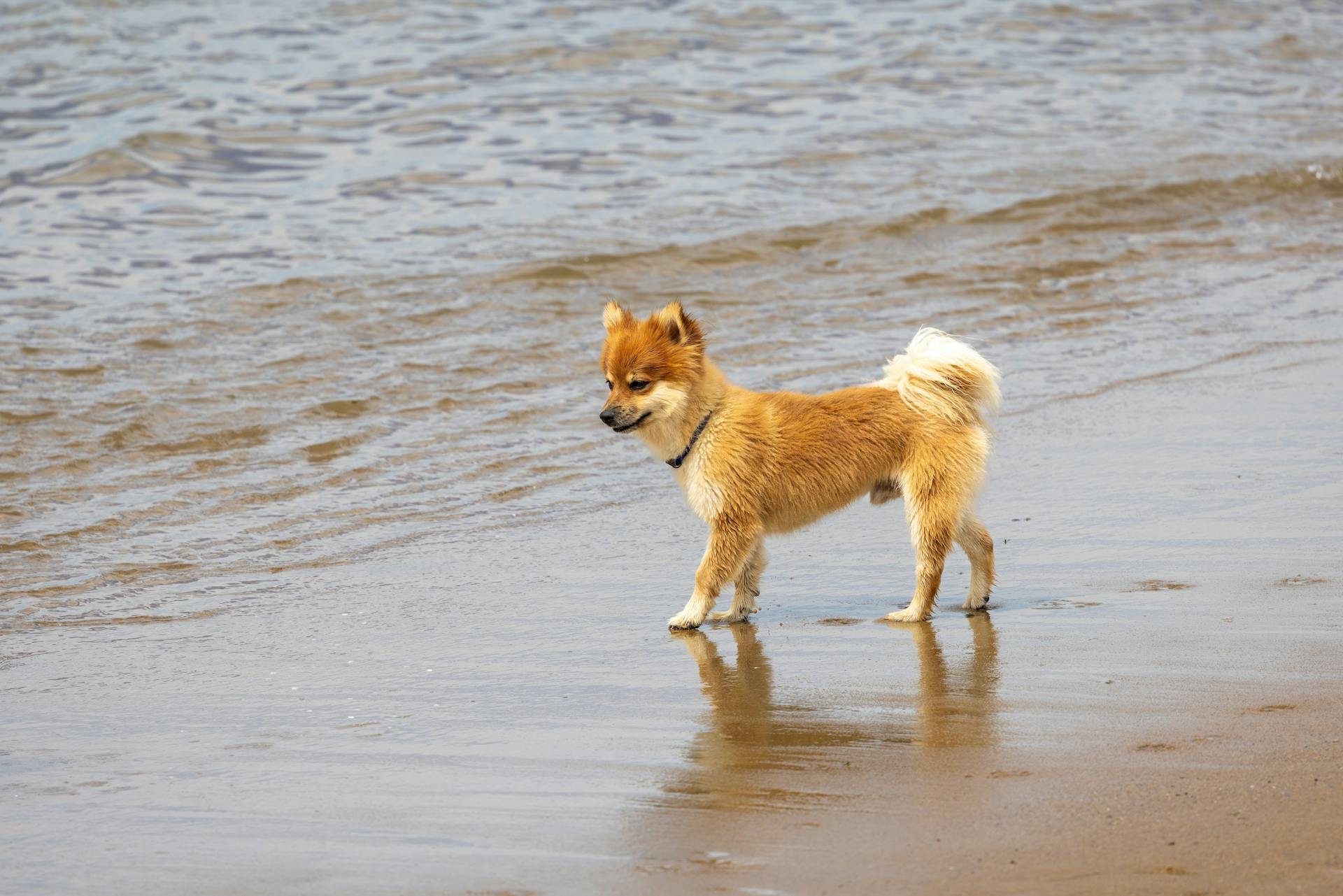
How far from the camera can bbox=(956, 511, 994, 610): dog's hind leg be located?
567 centimetres

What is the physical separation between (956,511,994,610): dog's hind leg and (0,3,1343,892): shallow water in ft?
0.31

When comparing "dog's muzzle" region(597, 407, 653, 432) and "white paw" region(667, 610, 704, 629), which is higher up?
"dog's muzzle" region(597, 407, 653, 432)

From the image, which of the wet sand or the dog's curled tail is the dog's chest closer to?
the wet sand

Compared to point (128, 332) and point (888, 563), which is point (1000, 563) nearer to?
point (888, 563)

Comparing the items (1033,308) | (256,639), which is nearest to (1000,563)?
(256,639)

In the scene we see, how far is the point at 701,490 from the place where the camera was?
5.90m

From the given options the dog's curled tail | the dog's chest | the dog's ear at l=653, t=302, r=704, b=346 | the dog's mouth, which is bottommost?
the dog's chest

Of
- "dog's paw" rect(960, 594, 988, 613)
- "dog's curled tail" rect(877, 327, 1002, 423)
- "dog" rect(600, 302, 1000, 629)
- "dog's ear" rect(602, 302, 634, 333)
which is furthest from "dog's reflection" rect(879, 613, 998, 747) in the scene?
"dog's ear" rect(602, 302, 634, 333)

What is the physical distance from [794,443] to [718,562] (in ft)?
1.81

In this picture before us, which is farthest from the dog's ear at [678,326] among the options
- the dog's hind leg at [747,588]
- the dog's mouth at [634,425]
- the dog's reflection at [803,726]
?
the dog's reflection at [803,726]

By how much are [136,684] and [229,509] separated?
2.39 metres

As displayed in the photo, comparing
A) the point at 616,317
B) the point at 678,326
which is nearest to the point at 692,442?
the point at 678,326

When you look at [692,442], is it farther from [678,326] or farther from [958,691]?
[958,691]

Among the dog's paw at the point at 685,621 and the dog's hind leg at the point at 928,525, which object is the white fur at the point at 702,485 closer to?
the dog's paw at the point at 685,621
